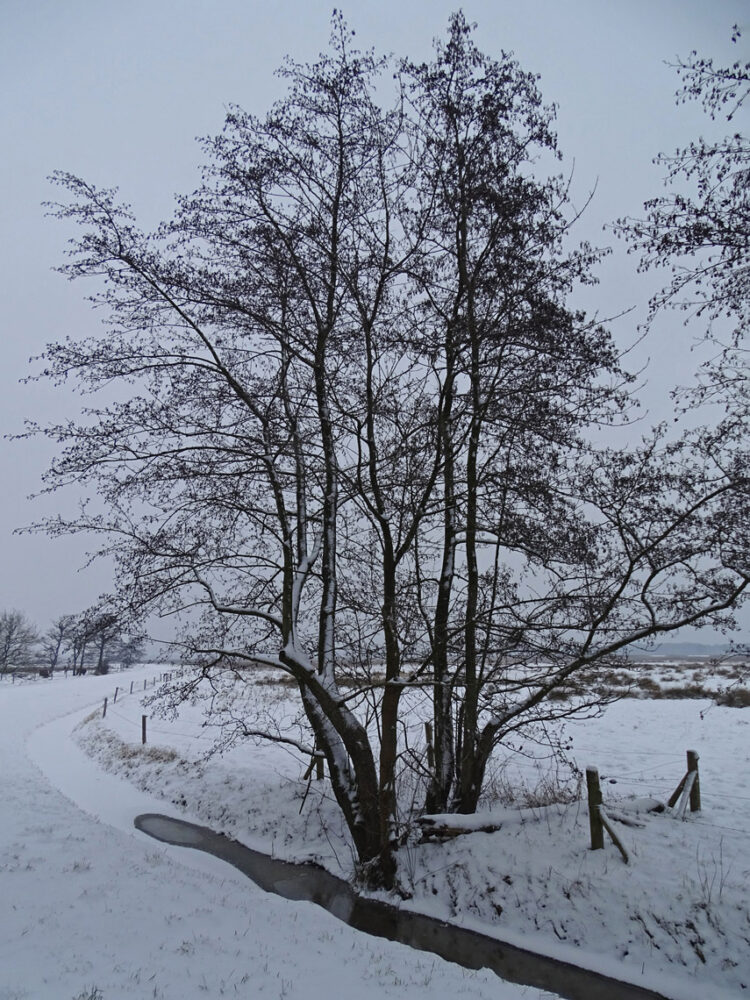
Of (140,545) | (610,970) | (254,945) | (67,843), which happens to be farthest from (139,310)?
(610,970)

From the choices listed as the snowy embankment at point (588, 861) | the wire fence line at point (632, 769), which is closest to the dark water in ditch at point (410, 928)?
→ the snowy embankment at point (588, 861)

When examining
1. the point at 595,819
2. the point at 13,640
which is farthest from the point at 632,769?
the point at 13,640

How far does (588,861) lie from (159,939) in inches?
213

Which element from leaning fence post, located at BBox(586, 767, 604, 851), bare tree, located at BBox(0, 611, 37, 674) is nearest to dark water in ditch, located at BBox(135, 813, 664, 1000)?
leaning fence post, located at BBox(586, 767, 604, 851)

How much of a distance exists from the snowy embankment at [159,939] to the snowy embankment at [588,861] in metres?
1.97

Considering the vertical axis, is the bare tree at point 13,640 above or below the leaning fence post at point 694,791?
above

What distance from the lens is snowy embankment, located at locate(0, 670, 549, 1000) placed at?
439 cm

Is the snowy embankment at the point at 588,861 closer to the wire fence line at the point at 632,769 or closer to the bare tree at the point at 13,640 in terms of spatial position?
the wire fence line at the point at 632,769

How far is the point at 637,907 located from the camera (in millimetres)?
6895

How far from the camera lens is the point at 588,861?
7.72m

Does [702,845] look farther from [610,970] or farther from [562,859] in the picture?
[610,970]

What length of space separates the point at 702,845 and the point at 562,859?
1.86 meters

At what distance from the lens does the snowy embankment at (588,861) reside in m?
6.40

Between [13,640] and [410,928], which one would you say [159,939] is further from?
[13,640]
